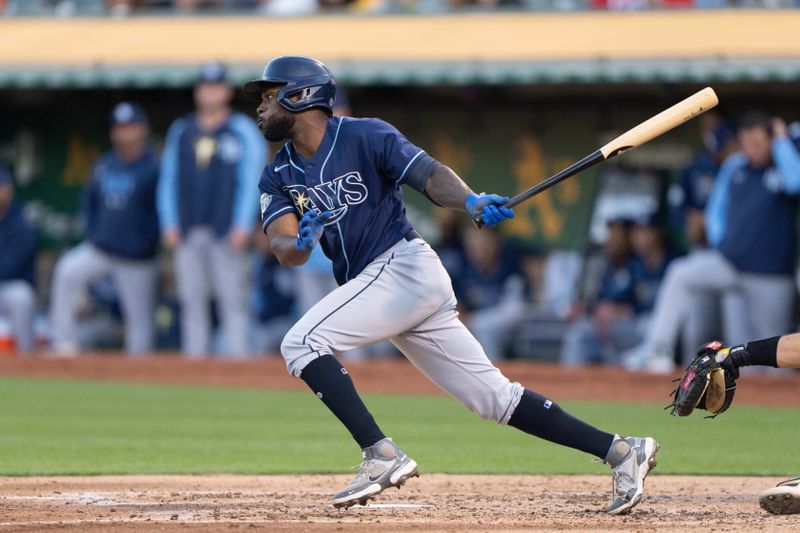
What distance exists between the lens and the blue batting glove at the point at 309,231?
16.4ft

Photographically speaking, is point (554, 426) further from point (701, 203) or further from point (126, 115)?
point (126, 115)

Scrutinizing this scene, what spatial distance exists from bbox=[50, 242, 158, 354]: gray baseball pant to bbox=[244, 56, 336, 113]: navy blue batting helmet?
22.7 ft

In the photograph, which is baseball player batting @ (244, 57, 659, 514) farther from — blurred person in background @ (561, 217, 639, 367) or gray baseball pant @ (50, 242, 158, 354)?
gray baseball pant @ (50, 242, 158, 354)

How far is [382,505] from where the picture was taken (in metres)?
5.53

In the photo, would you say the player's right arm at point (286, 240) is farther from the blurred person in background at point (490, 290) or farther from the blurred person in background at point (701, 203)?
the blurred person in background at point (490, 290)

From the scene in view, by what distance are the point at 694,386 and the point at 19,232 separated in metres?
8.64

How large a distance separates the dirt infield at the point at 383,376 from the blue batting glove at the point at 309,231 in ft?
17.7

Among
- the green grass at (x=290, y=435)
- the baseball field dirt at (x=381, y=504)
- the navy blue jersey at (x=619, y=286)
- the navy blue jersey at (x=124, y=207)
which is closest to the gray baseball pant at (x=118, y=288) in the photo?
the navy blue jersey at (x=124, y=207)

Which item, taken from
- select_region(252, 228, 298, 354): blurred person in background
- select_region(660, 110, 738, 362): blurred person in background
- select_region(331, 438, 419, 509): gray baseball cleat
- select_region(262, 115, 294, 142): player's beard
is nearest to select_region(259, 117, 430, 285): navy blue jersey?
select_region(262, 115, 294, 142): player's beard

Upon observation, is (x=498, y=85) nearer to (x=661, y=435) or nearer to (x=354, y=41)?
(x=354, y=41)

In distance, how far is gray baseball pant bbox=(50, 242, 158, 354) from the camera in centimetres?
1205

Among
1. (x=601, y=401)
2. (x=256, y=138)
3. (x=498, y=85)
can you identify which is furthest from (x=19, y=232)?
(x=601, y=401)

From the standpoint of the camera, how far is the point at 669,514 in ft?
17.2

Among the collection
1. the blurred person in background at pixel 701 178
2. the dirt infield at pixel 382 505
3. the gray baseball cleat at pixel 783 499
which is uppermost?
the blurred person in background at pixel 701 178
